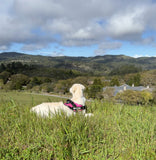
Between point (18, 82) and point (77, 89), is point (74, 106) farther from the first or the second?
point (18, 82)

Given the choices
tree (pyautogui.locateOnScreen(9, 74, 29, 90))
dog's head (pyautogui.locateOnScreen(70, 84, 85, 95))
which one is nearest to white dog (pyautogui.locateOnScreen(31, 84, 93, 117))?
dog's head (pyautogui.locateOnScreen(70, 84, 85, 95))

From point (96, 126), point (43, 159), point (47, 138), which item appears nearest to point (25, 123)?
point (47, 138)

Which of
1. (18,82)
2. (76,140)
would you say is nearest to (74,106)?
(76,140)

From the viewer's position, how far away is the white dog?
4.14m

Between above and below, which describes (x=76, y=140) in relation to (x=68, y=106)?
below

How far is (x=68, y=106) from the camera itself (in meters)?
4.46

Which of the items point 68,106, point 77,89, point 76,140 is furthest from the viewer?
point 77,89

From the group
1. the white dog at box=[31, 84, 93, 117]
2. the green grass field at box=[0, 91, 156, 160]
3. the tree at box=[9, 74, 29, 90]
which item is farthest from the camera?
the tree at box=[9, 74, 29, 90]

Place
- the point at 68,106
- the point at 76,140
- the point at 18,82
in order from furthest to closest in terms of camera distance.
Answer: the point at 18,82, the point at 68,106, the point at 76,140

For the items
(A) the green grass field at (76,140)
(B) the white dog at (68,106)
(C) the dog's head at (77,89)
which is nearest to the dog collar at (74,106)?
(B) the white dog at (68,106)

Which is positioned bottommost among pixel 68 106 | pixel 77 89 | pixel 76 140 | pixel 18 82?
pixel 18 82

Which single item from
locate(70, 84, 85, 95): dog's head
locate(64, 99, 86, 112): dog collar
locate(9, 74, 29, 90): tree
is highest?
locate(70, 84, 85, 95): dog's head

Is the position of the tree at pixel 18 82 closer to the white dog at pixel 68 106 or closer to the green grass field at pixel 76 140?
the white dog at pixel 68 106

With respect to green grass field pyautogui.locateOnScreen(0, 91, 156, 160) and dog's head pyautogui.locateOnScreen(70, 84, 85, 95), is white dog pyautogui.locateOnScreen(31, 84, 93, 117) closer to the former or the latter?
dog's head pyautogui.locateOnScreen(70, 84, 85, 95)
